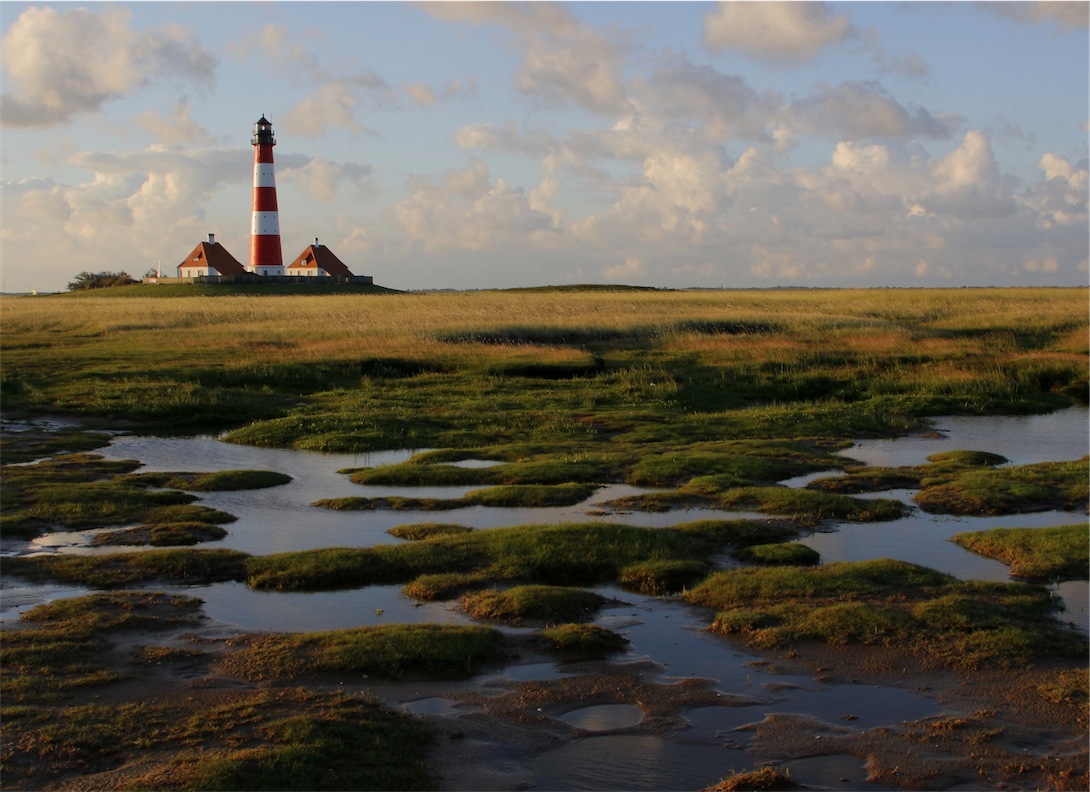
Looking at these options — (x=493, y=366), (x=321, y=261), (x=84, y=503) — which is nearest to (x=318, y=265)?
(x=321, y=261)

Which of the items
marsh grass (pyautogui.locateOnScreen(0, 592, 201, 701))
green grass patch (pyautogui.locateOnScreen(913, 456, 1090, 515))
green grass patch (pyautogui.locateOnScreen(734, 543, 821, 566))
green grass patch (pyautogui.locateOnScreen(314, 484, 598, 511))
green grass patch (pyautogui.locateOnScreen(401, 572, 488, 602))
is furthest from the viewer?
green grass patch (pyautogui.locateOnScreen(314, 484, 598, 511))

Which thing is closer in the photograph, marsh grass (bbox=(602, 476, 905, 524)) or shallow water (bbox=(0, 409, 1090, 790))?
shallow water (bbox=(0, 409, 1090, 790))

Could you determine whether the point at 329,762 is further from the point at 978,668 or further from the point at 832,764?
the point at 978,668

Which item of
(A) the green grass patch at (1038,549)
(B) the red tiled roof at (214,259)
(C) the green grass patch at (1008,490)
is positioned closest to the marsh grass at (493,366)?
(C) the green grass patch at (1008,490)

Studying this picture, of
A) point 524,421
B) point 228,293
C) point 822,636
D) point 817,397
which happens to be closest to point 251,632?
point 822,636

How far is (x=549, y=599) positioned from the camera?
1434 cm

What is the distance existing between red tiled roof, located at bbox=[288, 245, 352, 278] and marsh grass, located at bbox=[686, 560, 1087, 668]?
327 feet

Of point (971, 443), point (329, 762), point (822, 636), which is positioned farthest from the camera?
point (971, 443)

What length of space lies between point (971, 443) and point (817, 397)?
8611 mm

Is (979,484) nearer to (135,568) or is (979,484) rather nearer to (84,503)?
(135,568)

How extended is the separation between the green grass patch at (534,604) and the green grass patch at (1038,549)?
21.9 feet

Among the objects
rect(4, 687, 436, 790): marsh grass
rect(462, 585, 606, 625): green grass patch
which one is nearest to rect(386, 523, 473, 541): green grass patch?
rect(462, 585, 606, 625): green grass patch

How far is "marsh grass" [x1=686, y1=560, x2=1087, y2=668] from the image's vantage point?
41.7ft

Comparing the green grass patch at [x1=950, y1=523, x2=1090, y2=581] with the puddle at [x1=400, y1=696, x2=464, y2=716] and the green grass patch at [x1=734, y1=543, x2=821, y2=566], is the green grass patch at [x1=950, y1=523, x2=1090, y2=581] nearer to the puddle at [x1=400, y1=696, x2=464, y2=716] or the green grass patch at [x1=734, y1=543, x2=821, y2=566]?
the green grass patch at [x1=734, y1=543, x2=821, y2=566]
